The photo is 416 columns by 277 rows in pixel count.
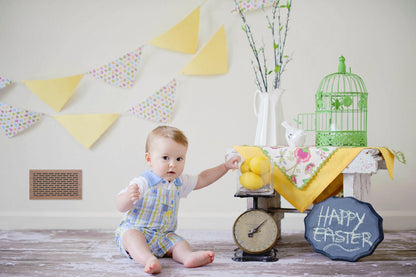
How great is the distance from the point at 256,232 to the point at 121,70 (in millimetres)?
1422

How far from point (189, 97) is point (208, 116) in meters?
0.17

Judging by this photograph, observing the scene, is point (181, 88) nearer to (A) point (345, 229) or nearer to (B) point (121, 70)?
(B) point (121, 70)

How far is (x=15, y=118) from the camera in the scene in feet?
9.09

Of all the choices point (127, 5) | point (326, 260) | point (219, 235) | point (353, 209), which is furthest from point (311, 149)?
point (127, 5)

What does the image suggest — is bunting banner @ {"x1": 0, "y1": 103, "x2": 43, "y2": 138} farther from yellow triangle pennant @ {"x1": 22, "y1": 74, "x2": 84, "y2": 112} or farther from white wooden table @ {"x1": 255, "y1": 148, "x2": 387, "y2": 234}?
white wooden table @ {"x1": 255, "y1": 148, "x2": 387, "y2": 234}

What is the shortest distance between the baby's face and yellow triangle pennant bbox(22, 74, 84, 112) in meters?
1.08

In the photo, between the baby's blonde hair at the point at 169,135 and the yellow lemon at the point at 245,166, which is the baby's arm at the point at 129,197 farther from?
the yellow lemon at the point at 245,166

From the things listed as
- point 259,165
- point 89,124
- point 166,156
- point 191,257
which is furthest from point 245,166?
point 89,124

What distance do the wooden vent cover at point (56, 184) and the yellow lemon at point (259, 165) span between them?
1355 mm

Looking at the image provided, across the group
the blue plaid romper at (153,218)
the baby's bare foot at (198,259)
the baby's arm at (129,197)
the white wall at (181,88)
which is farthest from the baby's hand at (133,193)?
the white wall at (181,88)

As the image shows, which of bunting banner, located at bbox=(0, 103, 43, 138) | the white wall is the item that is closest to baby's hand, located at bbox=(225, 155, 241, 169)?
the white wall

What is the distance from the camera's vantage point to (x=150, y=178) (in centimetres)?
191

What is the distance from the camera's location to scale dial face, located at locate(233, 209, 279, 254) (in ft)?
6.09

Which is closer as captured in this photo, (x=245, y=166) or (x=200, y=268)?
(x=200, y=268)
